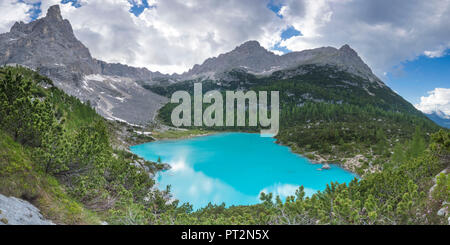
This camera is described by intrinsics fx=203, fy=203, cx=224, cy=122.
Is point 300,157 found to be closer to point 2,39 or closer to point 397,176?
point 397,176

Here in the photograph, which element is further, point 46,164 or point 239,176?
point 239,176

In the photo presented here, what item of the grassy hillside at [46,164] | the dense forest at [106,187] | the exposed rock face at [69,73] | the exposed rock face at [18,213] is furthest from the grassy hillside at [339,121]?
the exposed rock face at [18,213]

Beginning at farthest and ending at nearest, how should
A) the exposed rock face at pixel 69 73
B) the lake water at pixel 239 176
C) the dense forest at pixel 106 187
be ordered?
the exposed rock face at pixel 69 73, the lake water at pixel 239 176, the dense forest at pixel 106 187

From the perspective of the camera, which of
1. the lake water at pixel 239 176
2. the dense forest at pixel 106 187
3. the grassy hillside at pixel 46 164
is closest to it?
the grassy hillside at pixel 46 164

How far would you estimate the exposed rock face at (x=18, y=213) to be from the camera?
4.14 m

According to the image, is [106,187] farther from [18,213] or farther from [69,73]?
[69,73]

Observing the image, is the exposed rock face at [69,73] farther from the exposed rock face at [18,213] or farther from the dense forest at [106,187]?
the exposed rock face at [18,213]

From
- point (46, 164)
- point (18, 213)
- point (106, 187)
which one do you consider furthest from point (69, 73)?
point (18, 213)

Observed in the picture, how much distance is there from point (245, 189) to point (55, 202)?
70.4 feet

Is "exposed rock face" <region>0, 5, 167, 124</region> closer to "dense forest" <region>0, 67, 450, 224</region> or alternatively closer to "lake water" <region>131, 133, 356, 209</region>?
"lake water" <region>131, 133, 356, 209</region>

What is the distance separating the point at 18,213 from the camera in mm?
4516

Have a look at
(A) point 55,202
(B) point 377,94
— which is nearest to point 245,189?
(A) point 55,202

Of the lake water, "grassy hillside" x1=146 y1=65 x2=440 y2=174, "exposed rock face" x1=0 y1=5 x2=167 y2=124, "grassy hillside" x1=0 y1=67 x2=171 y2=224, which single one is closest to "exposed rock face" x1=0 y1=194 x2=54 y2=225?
"grassy hillside" x1=0 y1=67 x2=171 y2=224
